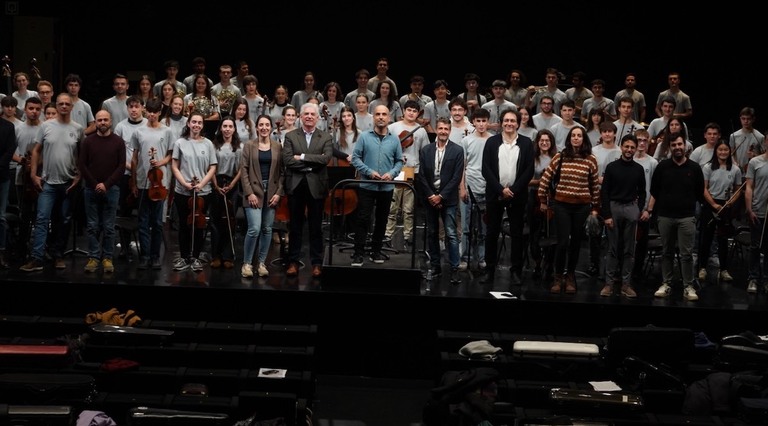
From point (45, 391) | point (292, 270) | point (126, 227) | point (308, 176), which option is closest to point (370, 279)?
point (292, 270)

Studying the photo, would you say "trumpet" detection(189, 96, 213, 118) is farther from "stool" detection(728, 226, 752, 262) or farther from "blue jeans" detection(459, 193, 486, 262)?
"stool" detection(728, 226, 752, 262)

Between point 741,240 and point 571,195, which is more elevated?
point 571,195

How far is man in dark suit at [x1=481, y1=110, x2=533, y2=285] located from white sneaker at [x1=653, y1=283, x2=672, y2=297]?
1.26 metres

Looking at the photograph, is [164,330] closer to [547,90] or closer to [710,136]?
[710,136]

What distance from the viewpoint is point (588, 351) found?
8.80 m

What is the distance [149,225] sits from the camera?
10141 millimetres

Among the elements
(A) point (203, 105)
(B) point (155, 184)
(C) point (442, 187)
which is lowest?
(B) point (155, 184)

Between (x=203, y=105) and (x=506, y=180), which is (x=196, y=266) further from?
(x=506, y=180)

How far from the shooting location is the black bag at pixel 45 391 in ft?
24.8

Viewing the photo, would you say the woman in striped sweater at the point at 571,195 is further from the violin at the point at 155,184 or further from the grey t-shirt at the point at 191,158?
the violin at the point at 155,184

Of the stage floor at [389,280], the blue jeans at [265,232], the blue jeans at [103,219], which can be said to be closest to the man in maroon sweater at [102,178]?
the blue jeans at [103,219]

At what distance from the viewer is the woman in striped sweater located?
9.59 meters

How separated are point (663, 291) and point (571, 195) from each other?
4.11 feet

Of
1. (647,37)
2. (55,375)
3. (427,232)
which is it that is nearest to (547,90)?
(647,37)
